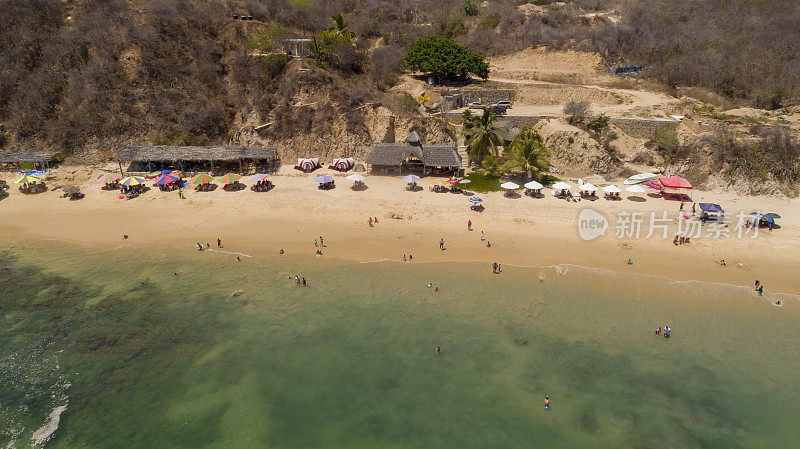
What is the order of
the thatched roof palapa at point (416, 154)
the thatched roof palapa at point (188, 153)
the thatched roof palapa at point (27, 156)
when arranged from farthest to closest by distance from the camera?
1. the thatched roof palapa at point (27, 156)
2. the thatched roof palapa at point (188, 153)
3. the thatched roof palapa at point (416, 154)

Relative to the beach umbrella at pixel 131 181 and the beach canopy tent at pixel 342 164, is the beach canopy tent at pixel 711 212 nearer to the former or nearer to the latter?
the beach canopy tent at pixel 342 164

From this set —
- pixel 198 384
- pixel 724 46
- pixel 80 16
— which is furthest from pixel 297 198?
pixel 724 46

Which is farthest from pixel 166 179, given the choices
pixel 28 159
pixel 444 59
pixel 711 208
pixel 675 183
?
pixel 711 208

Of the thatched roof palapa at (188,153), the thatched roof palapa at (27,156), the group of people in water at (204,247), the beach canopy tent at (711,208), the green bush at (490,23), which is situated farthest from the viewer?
the green bush at (490,23)

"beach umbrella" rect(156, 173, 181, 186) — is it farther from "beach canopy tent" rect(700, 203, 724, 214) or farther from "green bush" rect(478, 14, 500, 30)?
"green bush" rect(478, 14, 500, 30)

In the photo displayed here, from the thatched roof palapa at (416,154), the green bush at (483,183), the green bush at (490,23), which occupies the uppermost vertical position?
the green bush at (490,23)

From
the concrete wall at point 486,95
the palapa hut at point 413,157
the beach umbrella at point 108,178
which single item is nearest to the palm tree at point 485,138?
the palapa hut at point 413,157

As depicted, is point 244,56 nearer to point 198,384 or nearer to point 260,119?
point 260,119

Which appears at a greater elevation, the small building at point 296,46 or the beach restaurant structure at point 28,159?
the small building at point 296,46
